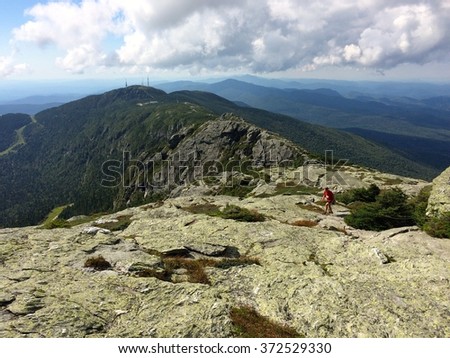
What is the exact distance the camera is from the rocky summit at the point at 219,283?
44.9ft

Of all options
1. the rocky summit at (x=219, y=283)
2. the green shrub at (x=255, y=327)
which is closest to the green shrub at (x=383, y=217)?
the rocky summit at (x=219, y=283)

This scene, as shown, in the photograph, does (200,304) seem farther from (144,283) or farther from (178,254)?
(178,254)

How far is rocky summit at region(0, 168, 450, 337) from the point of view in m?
13.7

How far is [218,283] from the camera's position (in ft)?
59.7

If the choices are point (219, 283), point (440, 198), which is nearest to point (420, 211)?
point (440, 198)

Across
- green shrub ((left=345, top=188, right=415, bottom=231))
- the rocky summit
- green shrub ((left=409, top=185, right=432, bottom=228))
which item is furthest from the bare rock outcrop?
green shrub ((left=345, top=188, right=415, bottom=231))

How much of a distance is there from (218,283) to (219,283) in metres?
0.06

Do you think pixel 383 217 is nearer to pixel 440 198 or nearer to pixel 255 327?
pixel 440 198

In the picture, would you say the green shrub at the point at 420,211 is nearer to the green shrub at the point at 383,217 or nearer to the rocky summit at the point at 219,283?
the green shrub at the point at 383,217

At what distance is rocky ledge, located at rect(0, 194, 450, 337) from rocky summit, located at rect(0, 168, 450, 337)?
60 mm

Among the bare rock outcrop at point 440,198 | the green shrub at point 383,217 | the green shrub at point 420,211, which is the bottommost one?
the green shrub at point 383,217

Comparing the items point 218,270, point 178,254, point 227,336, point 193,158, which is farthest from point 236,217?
point 193,158

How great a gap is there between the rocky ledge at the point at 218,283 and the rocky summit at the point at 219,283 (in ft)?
0.20

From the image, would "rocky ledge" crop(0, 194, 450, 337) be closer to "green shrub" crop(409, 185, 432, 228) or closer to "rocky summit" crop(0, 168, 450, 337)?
"rocky summit" crop(0, 168, 450, 337)
